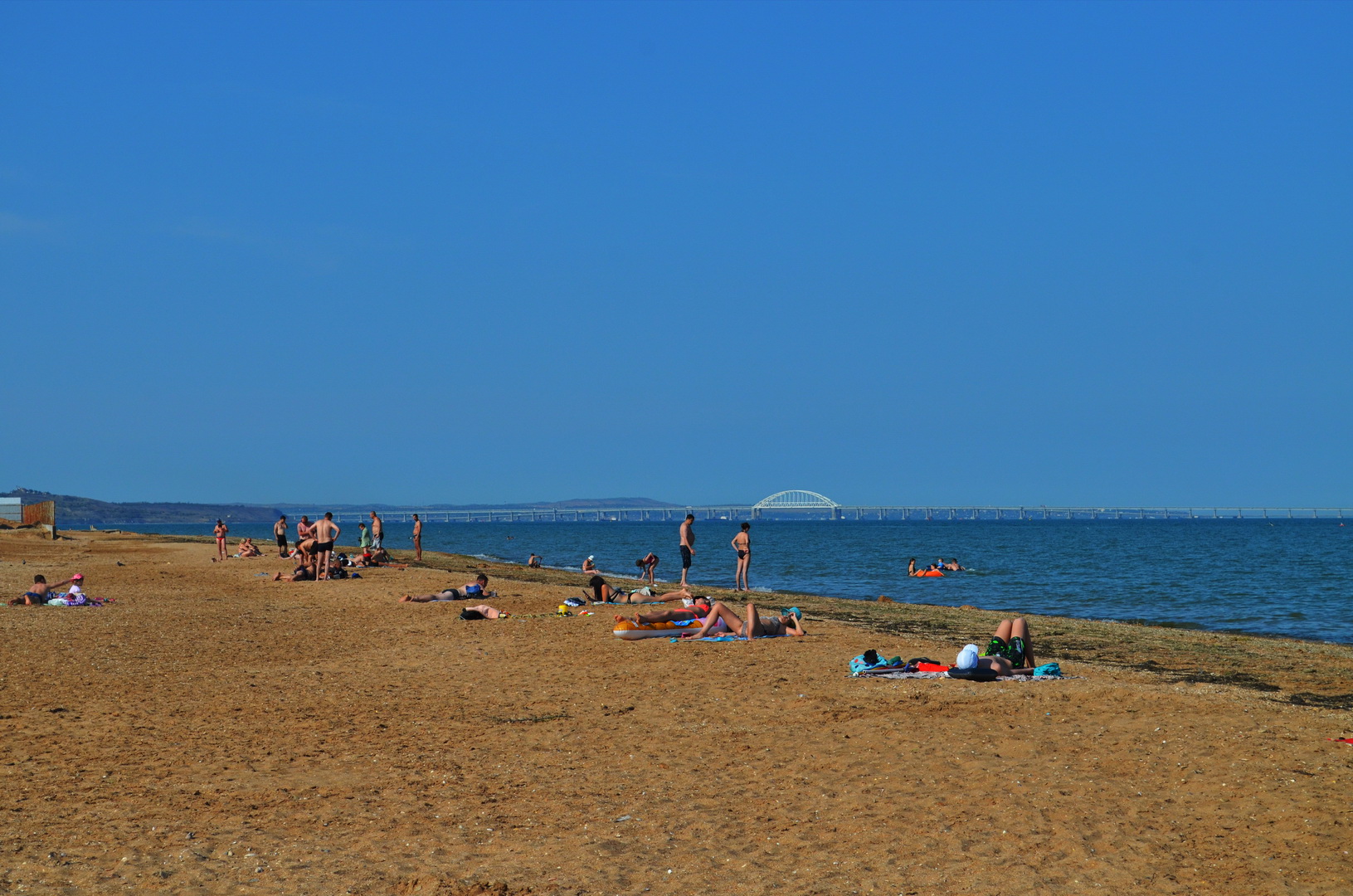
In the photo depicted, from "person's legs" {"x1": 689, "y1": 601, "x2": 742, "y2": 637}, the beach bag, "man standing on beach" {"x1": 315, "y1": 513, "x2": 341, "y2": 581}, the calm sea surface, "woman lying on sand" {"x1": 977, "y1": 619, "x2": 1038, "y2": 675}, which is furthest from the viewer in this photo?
the calm sea surface

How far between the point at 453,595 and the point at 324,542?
6.52 metres

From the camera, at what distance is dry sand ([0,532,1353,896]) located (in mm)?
5875

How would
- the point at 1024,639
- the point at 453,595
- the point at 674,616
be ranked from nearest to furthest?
the point at 1024,639, the point at 674,616, the point at 453,595

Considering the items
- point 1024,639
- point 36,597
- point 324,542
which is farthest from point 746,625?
point 324,542

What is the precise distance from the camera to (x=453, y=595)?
20078 mm

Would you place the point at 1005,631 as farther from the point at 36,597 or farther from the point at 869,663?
the point at 36,597

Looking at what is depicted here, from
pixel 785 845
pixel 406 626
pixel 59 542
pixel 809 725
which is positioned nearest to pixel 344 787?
pixel 785 845

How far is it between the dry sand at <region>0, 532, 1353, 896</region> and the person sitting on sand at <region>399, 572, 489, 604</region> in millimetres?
5932

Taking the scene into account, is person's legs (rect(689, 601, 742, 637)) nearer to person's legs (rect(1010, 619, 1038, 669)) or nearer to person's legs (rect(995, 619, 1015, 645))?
person's legs (rect(995, 619, 1015, 645))

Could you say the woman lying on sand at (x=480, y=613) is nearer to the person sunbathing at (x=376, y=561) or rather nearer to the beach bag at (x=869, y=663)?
the beach bag at (x=869, y=663)

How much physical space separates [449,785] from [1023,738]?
4376mm

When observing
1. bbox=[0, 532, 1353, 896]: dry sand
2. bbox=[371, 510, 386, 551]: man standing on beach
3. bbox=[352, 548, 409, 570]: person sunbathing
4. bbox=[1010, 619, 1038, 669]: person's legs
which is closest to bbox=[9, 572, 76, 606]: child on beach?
bbox=[0, 532, 1353, 896]: dry sand

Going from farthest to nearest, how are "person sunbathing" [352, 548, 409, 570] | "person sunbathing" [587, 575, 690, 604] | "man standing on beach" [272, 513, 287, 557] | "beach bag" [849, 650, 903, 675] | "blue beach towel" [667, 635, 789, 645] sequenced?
1. "man standing on beach" [272, 513, 287, 557]
2. "person sunbathing" [352, 548, 409, 570]
3. "person sunbathing" [587, 575, 690, 604]
4. "blue beach towel" [667, 635, 789, 645]
5. "beach bag" [849, 650, 903, 675]

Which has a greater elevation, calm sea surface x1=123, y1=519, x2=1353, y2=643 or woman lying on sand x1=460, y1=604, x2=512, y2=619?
woman lying on sand x1=460, y1=604, x2=512, y2=619
